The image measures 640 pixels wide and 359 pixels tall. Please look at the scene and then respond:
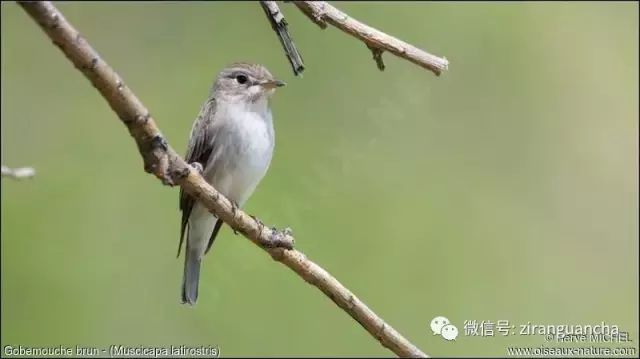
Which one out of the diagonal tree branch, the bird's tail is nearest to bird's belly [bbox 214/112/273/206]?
the bird's tail

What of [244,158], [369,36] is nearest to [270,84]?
[244,158]

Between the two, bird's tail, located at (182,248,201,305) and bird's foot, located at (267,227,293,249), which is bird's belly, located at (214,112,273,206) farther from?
bird's foot, located at (267,227,293,249)

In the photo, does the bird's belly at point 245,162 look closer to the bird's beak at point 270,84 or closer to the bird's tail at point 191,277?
the bird's beak at point 270,84

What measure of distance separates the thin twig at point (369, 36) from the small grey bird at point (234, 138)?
1055 millimetres

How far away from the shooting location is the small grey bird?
95.7 inches

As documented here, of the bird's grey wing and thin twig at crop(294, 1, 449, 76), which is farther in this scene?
the bird's grey wing

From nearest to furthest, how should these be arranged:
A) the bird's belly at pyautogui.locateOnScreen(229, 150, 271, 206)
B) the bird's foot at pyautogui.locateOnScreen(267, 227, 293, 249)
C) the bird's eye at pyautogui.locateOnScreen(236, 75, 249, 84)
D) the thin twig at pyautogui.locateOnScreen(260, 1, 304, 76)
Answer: the thin twig at pyautogui.locateOnScreen(260, 1, 304, 76), the bird's foot at pyautogui.locateOnScreen(267, 227, 293, 249), the bird's belly at pyautogui.locateOnScreen(229, 150, 271, 206), the bird's eye at pyautogui.locateOnScreen(236, 75, 249, 84)

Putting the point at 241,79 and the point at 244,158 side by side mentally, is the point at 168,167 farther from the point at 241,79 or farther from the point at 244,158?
the point at 241,79

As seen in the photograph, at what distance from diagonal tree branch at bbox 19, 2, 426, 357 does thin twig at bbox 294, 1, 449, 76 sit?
0.31m

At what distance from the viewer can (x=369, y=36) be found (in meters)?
1.41

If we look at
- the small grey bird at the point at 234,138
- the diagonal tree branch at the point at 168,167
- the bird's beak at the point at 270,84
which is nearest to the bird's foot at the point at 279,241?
the diagonal tree branch at the point at 168,167

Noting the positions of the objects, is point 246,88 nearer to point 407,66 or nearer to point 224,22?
point 407,66

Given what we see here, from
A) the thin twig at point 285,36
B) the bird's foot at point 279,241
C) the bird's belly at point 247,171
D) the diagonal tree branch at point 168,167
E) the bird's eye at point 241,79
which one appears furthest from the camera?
the bird's eye at point 241,79

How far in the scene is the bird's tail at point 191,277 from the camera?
2576mm
